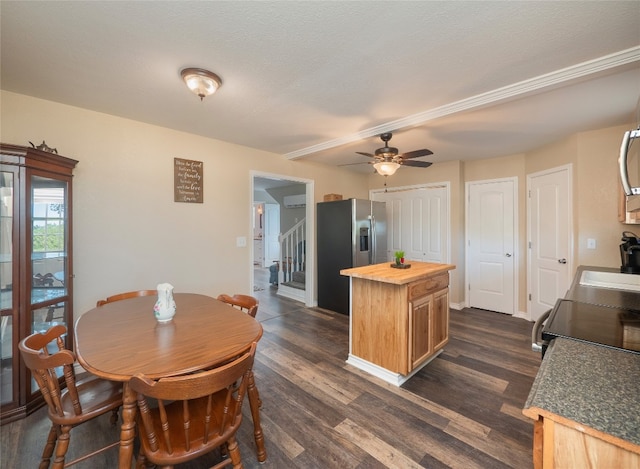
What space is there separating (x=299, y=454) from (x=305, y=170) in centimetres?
370

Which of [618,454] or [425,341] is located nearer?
[618,454]

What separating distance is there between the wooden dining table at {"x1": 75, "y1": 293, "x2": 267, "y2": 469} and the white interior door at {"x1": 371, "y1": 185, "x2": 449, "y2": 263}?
383 centimetres

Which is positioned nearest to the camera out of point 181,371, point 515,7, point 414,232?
point 181,371

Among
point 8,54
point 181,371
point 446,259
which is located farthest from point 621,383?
point 446,259

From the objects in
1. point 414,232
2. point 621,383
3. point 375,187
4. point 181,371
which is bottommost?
point 181,371

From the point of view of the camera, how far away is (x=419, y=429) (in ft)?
6.07

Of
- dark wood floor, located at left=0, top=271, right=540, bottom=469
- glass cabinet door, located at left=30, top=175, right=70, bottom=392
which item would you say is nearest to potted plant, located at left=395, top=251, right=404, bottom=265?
dark wood floor, located at left=0, top=271, right=540, bottom=469

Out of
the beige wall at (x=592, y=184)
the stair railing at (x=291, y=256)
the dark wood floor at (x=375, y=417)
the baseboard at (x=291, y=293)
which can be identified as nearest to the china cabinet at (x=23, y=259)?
the dark wood floor at (x=375, y=417)

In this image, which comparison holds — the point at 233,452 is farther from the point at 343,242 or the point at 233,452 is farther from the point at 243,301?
the point at 343,242

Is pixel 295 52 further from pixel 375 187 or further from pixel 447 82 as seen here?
pixel 375 187

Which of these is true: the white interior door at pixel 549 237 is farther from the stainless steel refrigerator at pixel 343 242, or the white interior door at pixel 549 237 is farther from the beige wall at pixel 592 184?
the stainless steel refrigerator at pixel 343 242

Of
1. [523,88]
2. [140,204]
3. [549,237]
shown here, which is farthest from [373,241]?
[140,204]

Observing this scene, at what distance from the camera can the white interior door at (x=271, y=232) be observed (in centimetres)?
880

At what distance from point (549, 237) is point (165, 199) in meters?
4.83
